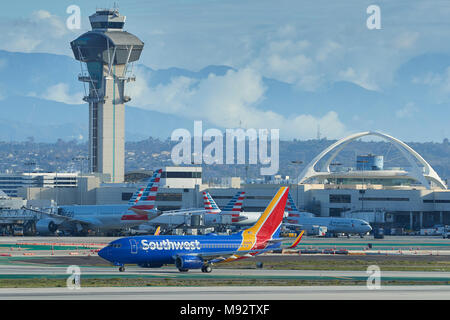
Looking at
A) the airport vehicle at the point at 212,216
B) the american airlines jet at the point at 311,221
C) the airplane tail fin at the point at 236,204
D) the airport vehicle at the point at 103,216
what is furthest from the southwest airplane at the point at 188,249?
the airplane tail fin at the point at 236,204

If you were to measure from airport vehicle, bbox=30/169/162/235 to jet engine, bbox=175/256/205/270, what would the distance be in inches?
2766

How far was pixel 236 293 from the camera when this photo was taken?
55.4 m

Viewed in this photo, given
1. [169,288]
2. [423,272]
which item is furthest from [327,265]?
[169,288]

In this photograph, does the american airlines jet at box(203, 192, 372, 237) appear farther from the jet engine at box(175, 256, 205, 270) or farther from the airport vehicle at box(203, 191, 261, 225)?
the jet engine at box(175, 256, 205, 270)

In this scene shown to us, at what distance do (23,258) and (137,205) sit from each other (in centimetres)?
5281

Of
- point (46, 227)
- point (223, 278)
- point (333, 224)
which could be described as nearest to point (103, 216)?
point (46, 227)

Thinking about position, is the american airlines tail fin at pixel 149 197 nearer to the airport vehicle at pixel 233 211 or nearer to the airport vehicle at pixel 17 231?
the airport vehicle at pixel 233 211

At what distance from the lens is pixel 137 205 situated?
148250 millimetres

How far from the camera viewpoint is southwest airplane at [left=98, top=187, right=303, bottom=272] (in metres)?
75.6

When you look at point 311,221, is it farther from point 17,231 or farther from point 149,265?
point 149,265

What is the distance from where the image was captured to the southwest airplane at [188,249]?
2975 inches

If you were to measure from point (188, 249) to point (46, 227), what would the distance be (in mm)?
89565
